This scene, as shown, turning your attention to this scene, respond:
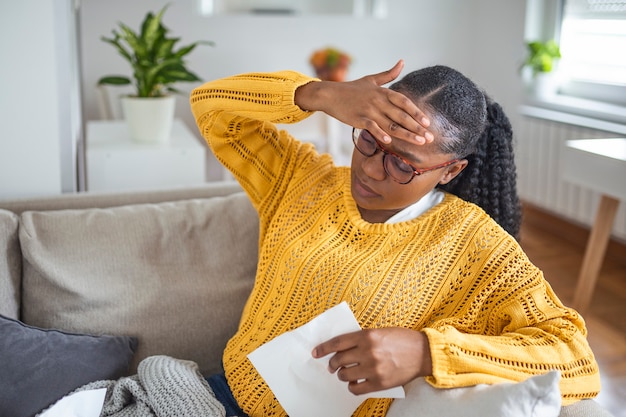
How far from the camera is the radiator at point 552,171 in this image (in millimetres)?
3488

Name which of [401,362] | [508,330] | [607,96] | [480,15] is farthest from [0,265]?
[480,15]

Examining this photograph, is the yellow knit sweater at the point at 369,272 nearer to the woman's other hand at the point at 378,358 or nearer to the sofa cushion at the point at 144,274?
the woman's other hand at the point at 378,358

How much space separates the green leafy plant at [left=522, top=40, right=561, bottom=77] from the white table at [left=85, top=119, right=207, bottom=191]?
209cm

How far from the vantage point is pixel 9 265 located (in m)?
1.52

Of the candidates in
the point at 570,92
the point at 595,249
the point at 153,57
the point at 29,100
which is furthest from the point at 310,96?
the point at 570,92

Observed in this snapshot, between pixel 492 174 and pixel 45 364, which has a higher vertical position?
pixel 492 174

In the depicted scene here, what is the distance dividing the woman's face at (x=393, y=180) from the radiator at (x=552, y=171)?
7.73ft

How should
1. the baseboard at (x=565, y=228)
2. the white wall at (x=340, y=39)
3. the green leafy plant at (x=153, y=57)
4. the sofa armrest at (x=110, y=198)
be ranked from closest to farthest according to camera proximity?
1. the sofa armrest at (x=110, y=198)
2. the green leafy plant at (x=153, y=57)
3. the baseboard at (x=565, y=228)
4. the white wall at (x=340, y=39)

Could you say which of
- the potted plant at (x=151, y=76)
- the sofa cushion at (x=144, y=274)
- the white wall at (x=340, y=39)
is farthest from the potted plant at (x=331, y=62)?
the sofa cushion at (x=144, y=274)

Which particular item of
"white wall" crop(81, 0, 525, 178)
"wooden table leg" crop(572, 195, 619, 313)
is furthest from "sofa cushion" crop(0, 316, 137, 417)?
"white wall" crop(81, 0, 525, 178)

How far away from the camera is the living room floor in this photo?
2.38 metres

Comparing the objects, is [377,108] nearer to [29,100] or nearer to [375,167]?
[375,167]

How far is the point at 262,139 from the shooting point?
1.52m

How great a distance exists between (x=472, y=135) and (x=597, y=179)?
1.51m
